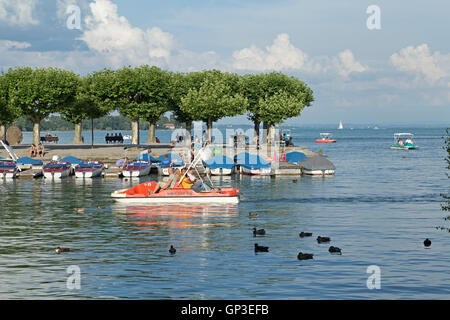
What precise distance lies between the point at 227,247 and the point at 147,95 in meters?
83.1

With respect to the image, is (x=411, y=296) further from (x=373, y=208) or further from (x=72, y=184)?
(x=72, y=184)

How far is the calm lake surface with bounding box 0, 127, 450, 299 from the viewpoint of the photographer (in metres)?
24.1

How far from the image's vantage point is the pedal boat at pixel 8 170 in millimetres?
77750

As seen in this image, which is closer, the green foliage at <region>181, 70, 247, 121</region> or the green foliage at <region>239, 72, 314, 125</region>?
the green foliage at <region>181, 70, 247, 121</region>

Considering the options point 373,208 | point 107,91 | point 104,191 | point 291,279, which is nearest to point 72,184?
point 104,191

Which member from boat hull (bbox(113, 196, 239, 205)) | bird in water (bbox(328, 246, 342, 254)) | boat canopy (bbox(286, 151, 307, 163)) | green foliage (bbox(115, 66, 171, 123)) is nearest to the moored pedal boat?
boat canopy (bbox(286, 151, 307, 163))

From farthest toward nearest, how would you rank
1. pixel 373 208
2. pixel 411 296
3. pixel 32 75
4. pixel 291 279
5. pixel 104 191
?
1. pixel 32 75
2. pixel 104 191
3. pixel 373 208
4. pixel 291 279
5. pixel 411 296

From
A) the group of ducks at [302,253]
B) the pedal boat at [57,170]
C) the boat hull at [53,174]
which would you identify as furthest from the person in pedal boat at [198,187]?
the pedal boat at [57,170]

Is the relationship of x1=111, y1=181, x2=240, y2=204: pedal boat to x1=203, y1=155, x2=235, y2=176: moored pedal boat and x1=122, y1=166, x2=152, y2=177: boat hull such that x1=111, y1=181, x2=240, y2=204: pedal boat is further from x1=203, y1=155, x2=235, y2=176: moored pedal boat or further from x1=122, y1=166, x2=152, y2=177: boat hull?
x1=203, y1=155, x2=235, y2=176: moored pedal boat

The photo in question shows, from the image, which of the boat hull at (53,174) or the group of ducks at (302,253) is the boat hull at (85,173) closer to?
the boat hull at (53,174)

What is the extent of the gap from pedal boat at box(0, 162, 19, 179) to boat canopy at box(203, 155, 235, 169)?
23.8 metres

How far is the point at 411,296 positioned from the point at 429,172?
69350 millimetres

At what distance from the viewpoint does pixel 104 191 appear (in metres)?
62.8

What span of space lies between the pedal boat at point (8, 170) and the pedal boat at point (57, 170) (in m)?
3.87
